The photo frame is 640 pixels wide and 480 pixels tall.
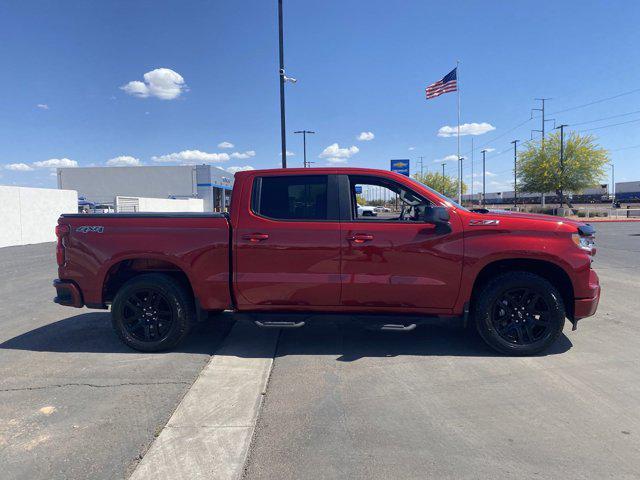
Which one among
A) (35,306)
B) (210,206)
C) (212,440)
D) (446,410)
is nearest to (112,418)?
(212,440)

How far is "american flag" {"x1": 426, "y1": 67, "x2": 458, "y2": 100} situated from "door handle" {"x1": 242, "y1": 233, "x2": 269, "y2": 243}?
24.2m

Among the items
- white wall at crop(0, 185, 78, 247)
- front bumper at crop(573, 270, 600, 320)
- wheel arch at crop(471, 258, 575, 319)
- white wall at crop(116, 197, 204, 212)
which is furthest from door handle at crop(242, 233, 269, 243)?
white wall at crop(116, 197, 204, 212)

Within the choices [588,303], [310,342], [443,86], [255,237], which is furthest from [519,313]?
[443,86]

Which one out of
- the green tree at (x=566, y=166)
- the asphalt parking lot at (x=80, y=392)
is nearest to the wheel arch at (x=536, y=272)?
the asphalt parking lot at (x=80, y=392)

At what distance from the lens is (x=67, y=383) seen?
3928 mm

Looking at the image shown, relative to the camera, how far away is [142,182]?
5525 centimetres

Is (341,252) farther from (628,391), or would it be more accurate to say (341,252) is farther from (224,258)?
(628,391)

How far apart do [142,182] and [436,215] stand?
187 ft

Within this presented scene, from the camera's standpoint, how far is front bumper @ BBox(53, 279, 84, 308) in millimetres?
4738

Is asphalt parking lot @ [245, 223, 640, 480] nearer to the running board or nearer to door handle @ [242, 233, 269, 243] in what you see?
the running board

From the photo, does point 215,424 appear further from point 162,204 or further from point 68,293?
point 162,204

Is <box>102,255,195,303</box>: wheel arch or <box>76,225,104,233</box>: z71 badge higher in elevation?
<box>76,225,104,233</box>: z71 badge

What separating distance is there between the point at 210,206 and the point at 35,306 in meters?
48.2

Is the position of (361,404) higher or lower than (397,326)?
lower
